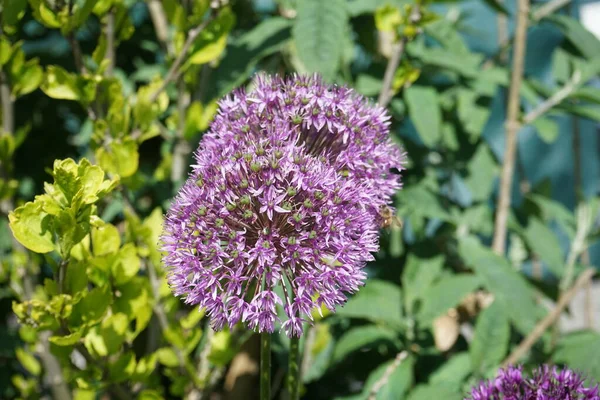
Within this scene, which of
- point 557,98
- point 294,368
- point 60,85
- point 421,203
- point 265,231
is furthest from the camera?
point 557,98

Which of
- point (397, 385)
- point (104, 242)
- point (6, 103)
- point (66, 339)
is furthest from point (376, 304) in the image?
point (6, 103)

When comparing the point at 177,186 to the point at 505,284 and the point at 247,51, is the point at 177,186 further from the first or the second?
the point at 505,284

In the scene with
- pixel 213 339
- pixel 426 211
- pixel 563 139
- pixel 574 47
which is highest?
pixel 574 47

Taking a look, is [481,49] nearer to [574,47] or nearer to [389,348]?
[574,47]

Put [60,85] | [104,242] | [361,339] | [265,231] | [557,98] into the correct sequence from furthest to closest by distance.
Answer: [557,98] < [361,339] < [60,85] < [104,242] < [265,231]

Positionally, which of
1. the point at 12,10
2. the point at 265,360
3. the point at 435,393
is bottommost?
the point at 435,393

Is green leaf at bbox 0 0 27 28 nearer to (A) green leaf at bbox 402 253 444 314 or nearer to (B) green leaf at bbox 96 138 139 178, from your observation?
(B) green leaf at bbox 96 138 139 178

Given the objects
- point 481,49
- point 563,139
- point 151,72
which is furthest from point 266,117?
point 563,139
